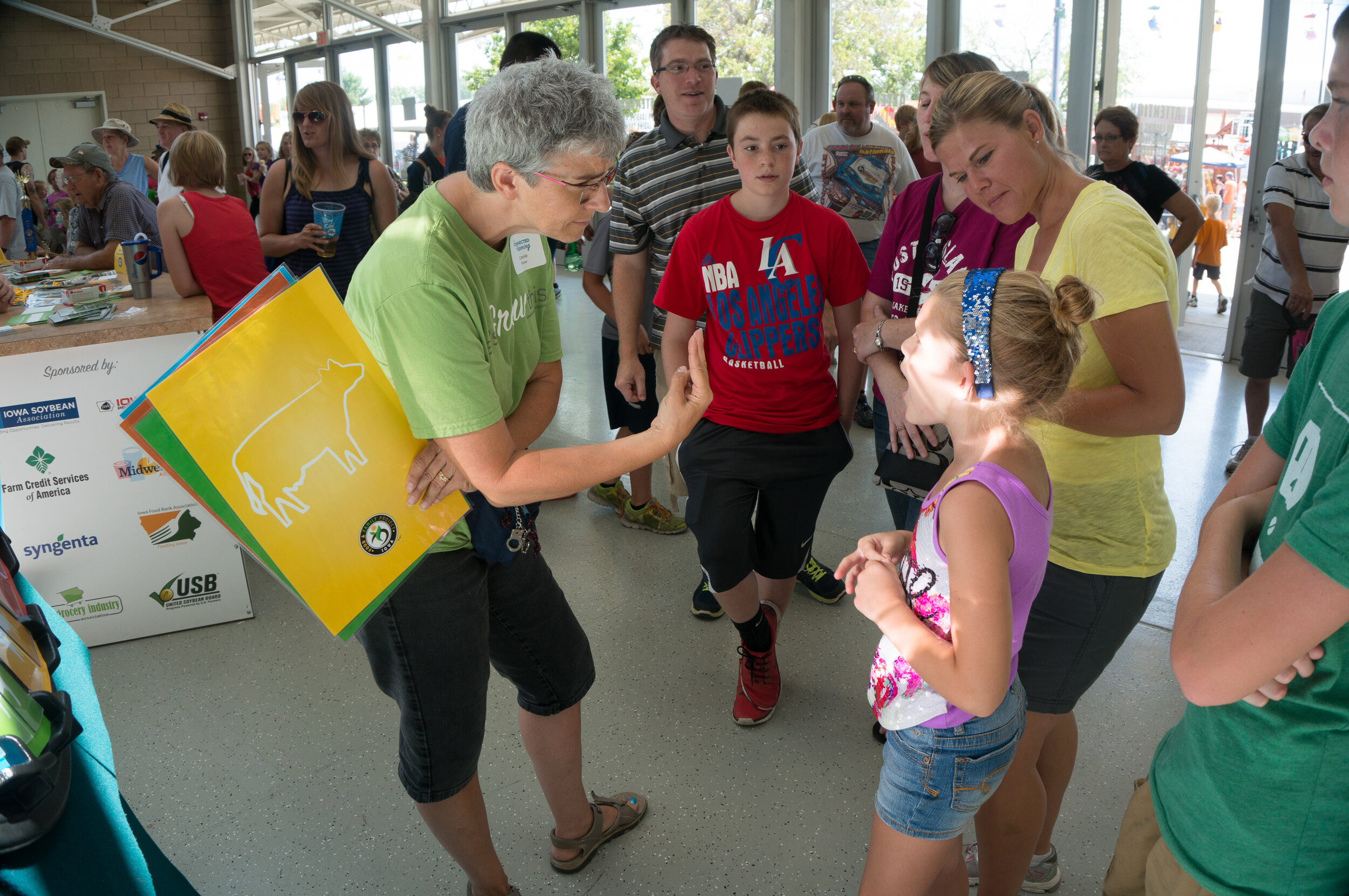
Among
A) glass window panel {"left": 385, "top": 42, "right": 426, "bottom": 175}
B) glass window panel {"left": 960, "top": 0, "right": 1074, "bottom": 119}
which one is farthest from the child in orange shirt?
glass window panel {"left": 385, "top": 42, "right": 426, "bottom": 175}

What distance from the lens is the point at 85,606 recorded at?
2.87m

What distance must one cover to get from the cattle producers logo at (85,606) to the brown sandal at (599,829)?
183 centimetres

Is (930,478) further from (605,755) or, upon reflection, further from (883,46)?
(883,46)

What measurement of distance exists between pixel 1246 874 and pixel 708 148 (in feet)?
8.28

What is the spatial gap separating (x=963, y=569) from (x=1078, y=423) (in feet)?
1.50

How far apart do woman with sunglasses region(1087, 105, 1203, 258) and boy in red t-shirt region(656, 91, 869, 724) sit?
9.48 ft

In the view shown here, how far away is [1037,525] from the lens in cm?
117

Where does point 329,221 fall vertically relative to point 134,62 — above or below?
below

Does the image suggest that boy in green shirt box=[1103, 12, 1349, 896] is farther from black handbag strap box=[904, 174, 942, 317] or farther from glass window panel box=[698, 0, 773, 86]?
glass window panel box=[698, 0, 773, 86]

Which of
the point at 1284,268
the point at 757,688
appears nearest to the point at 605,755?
the point at 757,688

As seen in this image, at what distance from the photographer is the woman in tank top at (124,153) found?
703 cm

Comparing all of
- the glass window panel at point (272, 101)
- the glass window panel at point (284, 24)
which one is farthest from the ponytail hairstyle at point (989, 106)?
the glass window panel at point (272, 101)

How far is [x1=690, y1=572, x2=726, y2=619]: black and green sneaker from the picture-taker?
9.71ft

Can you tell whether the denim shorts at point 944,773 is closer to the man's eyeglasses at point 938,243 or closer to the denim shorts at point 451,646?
the denim shorts at point 451,646
